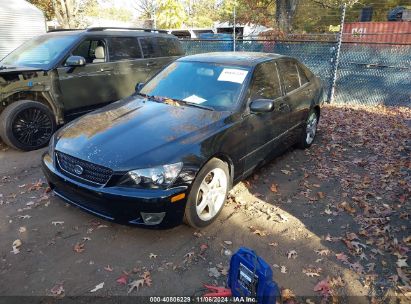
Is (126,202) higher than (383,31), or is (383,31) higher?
(383,31)

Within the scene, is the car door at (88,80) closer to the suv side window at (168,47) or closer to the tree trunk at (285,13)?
the suv side window at (168,47)

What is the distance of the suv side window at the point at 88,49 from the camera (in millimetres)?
6205

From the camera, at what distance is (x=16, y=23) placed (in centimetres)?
1487

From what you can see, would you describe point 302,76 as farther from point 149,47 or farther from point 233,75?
point 149,47

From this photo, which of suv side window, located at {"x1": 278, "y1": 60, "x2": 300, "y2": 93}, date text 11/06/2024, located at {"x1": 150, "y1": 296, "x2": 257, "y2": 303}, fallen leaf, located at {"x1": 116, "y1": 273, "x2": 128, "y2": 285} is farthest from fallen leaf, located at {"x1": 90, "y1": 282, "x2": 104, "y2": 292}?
suv side window, located at {"x1": 278, "y1": 60, "x2": 300, "y2": 93}

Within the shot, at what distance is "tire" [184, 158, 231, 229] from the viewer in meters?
3.22

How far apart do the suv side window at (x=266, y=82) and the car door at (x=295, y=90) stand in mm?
204

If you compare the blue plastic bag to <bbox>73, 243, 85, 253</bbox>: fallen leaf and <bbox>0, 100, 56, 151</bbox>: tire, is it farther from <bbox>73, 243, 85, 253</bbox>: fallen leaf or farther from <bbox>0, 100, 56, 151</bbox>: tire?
<bbox>0, 100, 56, 151</bbox>: tire

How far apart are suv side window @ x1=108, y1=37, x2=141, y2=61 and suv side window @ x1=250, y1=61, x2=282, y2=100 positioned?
3.58 meters

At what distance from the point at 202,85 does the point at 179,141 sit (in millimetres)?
1198

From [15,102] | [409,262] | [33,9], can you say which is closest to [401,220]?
[409,262]

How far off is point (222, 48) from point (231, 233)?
8.98m

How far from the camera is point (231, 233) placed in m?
3.53

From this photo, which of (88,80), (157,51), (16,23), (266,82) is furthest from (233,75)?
(16,23)
